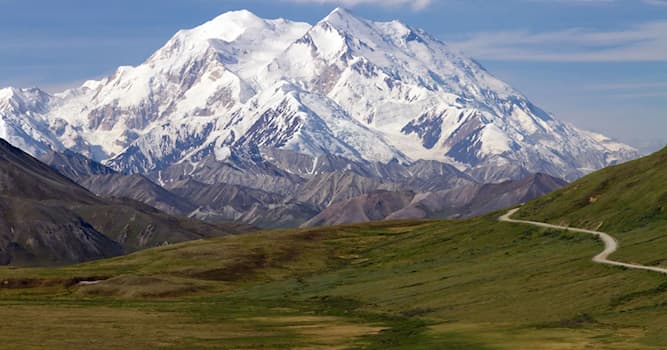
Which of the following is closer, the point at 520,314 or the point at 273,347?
the point at 273,347

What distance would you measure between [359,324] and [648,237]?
5872 centimetres

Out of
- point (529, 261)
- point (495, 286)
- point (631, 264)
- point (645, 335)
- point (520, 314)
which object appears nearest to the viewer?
point (645, 335)

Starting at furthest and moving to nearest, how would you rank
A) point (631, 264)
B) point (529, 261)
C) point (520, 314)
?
1. point (529, 261)
2. point (631, 264)
3. point (520, 314)

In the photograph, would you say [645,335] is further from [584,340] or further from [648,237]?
[648,237]

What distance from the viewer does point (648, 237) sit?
18488 cm

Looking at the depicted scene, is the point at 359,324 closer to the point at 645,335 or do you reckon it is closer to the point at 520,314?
the point at 520,314

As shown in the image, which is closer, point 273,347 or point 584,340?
point 584,340

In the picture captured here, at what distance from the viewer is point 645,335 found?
116 metres

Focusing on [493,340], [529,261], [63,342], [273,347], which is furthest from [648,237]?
[63,342]

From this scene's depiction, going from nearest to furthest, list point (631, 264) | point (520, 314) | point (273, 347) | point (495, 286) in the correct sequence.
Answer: point (273, 347)
point (520, 314)
point (631, 264)
point (495, 286)

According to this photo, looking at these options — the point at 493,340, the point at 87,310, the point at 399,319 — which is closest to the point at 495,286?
the point at 399,319

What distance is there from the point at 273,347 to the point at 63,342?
80.2 ft

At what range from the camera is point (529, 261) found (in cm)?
19438

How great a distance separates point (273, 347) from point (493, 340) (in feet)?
82.6
